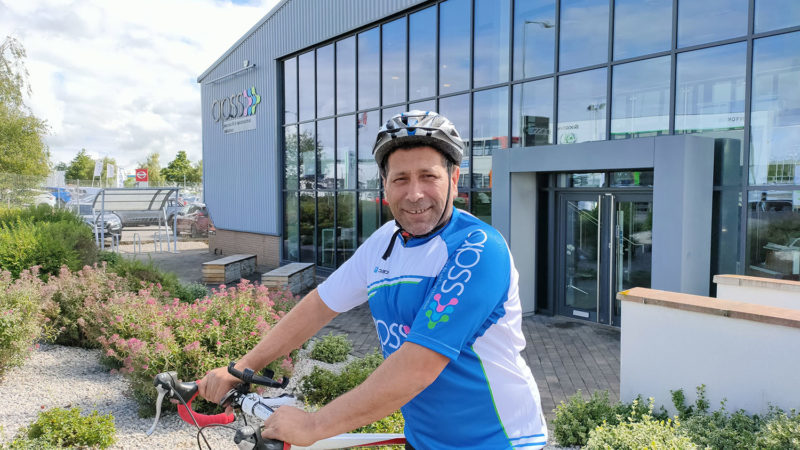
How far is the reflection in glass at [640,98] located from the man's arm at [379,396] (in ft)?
25.6

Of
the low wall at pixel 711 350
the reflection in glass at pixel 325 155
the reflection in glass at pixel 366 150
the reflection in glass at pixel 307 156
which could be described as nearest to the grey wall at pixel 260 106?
the reflection in glass at pixel 307 156

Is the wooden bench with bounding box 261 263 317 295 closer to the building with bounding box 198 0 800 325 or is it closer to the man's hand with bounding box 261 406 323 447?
the building with bounding box 198 0 800 325

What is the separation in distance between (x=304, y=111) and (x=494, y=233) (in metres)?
15.0

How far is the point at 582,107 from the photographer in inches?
363

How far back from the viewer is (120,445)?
4199 millimetres

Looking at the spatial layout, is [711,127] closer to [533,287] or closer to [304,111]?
[533,287]

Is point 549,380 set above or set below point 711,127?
below

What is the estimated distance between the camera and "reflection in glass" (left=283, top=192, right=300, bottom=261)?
1652 cm

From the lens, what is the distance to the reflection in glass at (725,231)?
24.9ft

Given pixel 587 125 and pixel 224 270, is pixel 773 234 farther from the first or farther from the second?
pixel 224 270

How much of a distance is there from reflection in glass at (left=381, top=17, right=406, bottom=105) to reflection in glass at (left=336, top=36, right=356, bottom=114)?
1.26 meters

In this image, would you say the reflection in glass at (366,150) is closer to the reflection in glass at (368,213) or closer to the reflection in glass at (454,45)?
the reflection in glass at (368,213)

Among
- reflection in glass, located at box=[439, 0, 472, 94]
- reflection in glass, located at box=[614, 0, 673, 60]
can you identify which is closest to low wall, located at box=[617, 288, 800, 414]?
reflection in glass, located at box=[614, 0, 673, 60]

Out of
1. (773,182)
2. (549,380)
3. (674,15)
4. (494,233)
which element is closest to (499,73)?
(674,15)
